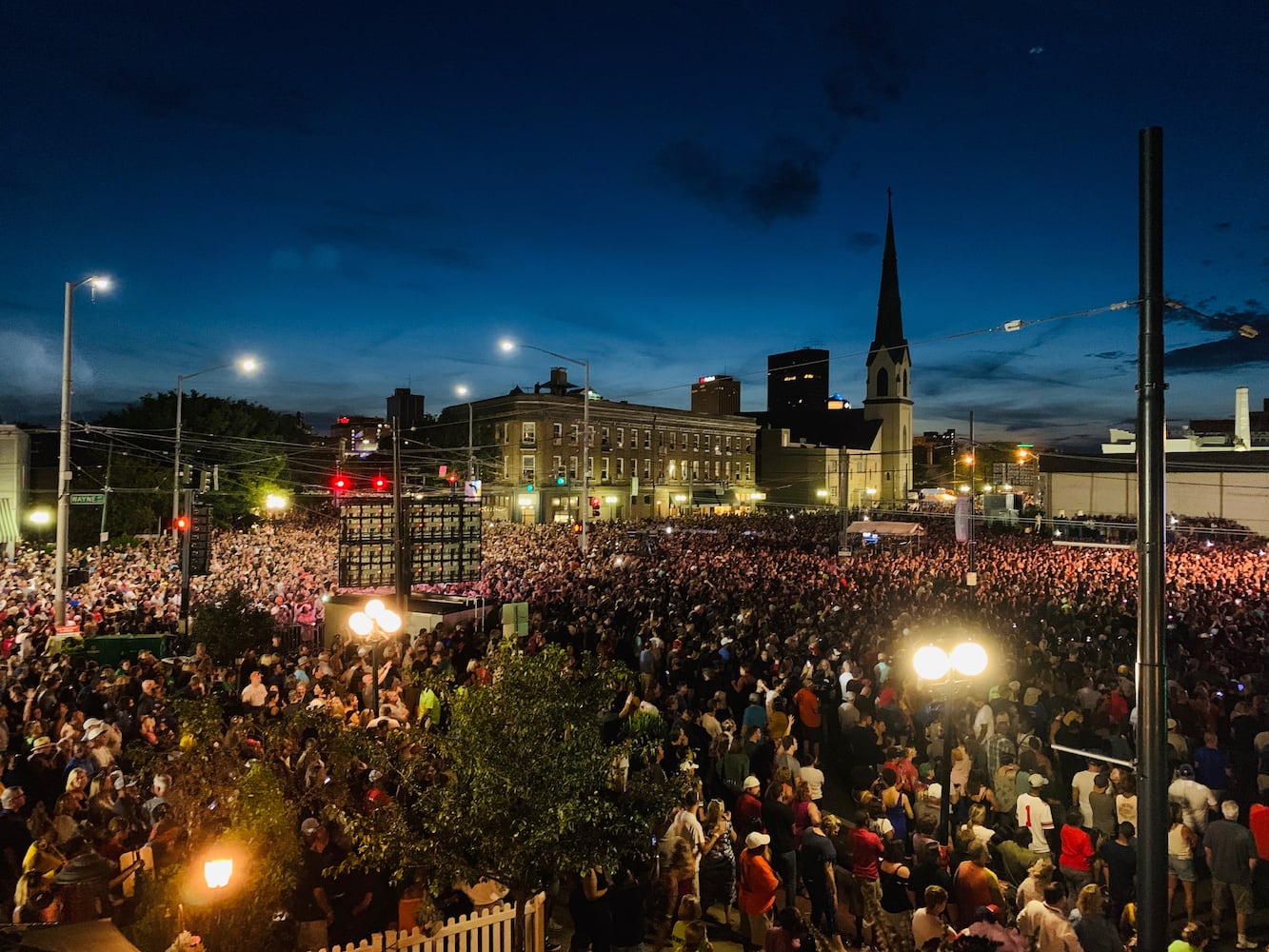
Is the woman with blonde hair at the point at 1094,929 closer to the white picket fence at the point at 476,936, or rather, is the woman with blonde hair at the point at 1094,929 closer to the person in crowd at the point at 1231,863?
the person in crowd at the point at 1231,863

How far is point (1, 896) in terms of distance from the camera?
6.96 metres

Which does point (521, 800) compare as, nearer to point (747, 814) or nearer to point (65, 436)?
point (747, 814)

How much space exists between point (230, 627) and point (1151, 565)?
56.8ft

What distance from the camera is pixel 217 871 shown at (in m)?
5.39

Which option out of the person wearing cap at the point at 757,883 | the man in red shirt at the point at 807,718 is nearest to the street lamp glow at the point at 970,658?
the person wearing cap at the point at 757,883

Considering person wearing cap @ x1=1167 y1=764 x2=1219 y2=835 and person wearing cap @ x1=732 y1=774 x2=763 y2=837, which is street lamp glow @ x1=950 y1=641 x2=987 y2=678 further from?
person wearing cap @ x1=732 y1=774 x2=763 y2=837

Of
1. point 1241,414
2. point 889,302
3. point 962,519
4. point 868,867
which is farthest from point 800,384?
point 868,867

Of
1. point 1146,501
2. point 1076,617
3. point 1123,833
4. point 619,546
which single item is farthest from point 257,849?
point 619,546

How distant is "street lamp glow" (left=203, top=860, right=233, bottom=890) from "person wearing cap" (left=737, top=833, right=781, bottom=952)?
403 centimetres

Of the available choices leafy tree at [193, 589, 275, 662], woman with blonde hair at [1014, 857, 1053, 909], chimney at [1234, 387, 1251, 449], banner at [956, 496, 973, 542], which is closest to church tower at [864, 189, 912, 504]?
chimney at [1234, 387, 1251, 449]

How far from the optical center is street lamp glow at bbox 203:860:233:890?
5.38m

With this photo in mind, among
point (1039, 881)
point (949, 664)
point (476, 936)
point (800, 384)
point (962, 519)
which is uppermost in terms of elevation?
point (800, 384)

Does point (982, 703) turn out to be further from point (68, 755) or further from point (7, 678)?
point (7, 678)

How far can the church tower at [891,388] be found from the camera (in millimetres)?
93750
